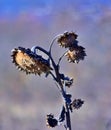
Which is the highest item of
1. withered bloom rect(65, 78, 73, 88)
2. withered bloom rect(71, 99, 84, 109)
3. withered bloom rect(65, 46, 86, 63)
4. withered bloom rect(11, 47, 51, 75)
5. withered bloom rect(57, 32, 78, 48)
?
withered bloom rect(57, 32, 78, 48)

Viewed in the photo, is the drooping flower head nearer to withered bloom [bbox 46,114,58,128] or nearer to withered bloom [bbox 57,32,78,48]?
withered bloom [bbox 57,32,78,48]

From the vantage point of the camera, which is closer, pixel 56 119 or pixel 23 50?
pixel 23 50

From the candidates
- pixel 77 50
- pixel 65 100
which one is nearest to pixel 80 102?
pixel 65 100

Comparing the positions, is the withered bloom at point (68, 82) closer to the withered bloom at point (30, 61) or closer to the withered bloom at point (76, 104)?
the withered bloom at point (76, 104)

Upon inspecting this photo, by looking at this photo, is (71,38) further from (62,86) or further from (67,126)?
(67,126)

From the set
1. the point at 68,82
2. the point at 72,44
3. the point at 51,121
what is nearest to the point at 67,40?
the point at 72,44

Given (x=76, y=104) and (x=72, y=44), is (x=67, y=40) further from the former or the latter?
(x=76, y=104)
